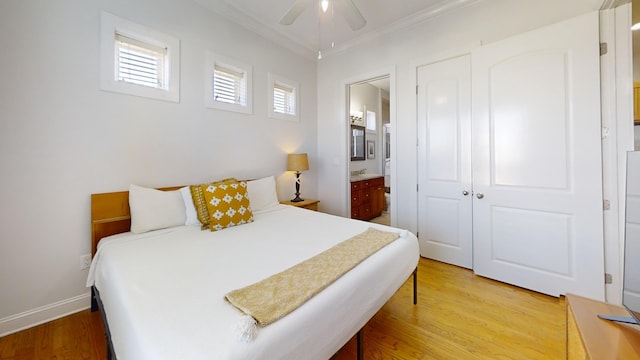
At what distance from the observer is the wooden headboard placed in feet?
6.41

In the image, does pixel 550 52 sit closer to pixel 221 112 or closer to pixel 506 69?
pixel 506 69

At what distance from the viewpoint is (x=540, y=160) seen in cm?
215

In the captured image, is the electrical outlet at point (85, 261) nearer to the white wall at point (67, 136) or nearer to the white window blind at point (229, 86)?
the white wall at point (67, 136)

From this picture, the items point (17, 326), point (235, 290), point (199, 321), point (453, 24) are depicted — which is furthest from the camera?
point (453, 24)

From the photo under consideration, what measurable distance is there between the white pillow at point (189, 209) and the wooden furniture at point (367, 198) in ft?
8.02

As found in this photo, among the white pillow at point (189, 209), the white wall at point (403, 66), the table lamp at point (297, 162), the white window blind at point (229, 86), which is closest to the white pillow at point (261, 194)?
the table lamp at point (297, 162)

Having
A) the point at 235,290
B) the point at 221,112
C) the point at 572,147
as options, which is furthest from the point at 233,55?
the point at 572,147

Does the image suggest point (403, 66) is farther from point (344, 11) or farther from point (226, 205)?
point (226, 205)

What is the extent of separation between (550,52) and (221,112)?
3212mm

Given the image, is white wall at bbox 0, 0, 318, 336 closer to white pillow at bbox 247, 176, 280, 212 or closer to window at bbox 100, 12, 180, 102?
window at bbox 100, 12, 180, 102

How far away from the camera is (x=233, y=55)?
9.50 ft

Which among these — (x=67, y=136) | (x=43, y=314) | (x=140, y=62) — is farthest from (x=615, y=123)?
(x=43, y=314)

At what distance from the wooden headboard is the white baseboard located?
39 centimetres

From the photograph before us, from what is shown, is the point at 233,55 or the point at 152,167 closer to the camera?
the point at 152,167
